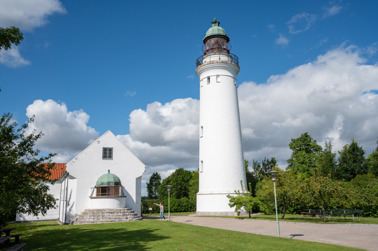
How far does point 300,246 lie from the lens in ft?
35.9

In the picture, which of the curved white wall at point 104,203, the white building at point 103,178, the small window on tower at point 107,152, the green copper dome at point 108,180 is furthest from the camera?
the small window on tower at point 107,152

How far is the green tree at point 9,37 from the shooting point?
9922 millimetres

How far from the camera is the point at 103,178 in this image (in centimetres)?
2320

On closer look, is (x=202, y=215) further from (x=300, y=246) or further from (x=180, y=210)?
(x=300, y=246)

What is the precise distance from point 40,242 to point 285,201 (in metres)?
17.8

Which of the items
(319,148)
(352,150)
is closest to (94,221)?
(319,148)

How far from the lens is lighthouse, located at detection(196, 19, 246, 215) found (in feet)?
90.4

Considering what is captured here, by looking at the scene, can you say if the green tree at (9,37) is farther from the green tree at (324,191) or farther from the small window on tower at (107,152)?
the green tree at (324,191)

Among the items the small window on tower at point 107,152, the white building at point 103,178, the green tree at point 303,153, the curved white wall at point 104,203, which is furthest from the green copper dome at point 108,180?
the green tree at point 303,153

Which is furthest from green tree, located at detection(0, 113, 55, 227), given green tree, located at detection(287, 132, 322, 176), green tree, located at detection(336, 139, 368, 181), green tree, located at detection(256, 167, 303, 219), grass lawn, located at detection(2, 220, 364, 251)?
green tree, located at detection(336, 139, 368, 181)

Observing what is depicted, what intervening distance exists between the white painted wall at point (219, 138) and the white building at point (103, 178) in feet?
22.9

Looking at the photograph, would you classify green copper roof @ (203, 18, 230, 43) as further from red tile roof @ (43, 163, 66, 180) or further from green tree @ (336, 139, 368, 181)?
green tree @ (336, 139, 368, 181)

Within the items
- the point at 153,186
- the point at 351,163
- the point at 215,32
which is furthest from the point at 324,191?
the point at 153,186

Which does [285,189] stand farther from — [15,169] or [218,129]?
[15,169]
